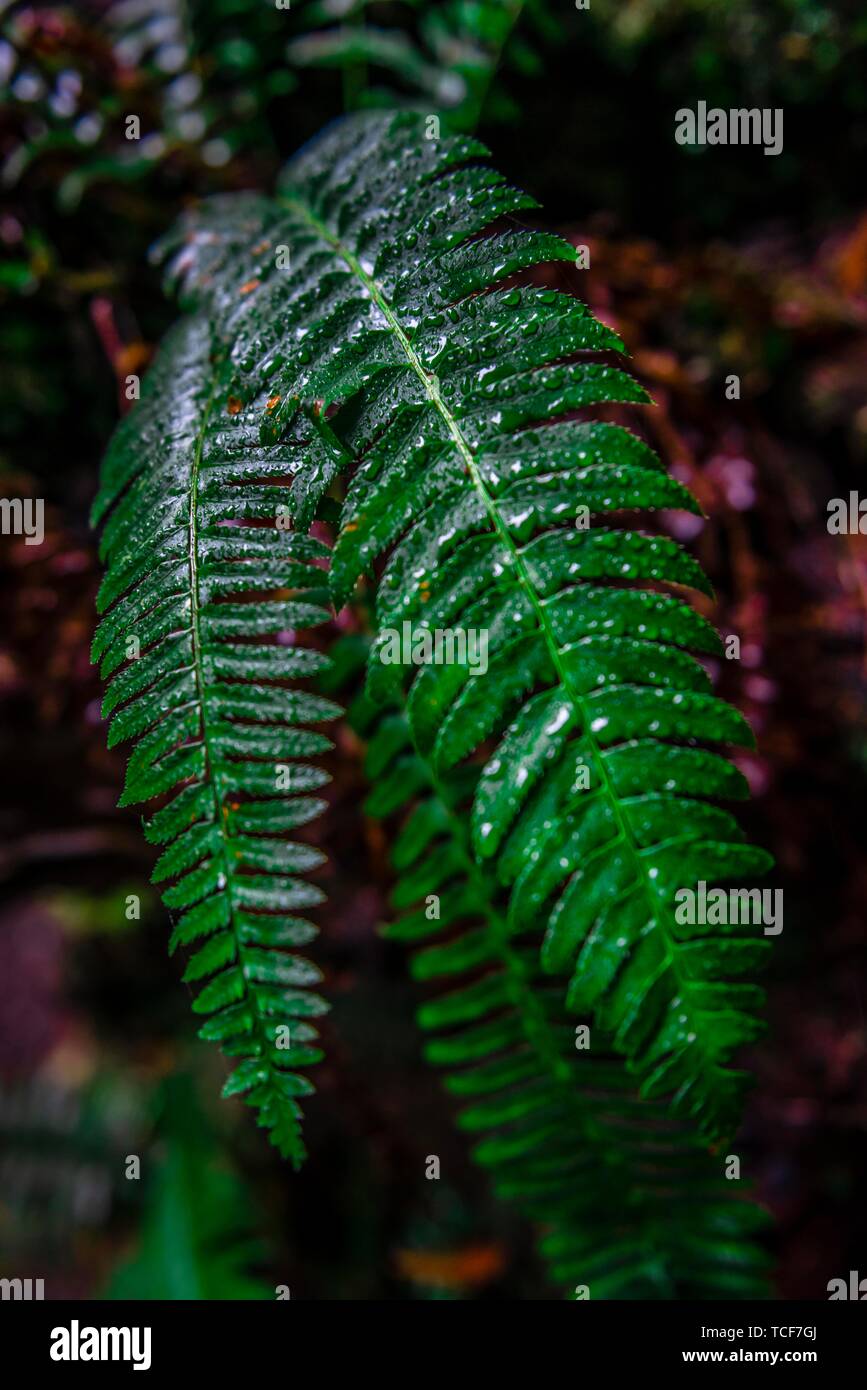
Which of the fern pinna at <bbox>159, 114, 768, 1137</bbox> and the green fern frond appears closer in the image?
the fern pinna at <bbox>159, 114, 768, 1137</bbox>

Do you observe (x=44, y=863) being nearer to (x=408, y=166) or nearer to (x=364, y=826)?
(x=364, y=826)

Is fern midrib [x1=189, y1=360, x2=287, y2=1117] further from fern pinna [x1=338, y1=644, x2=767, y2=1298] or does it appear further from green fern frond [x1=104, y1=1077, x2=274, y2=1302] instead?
green fern frond [x1=104, y1=1077, x2=274, y2=1302]

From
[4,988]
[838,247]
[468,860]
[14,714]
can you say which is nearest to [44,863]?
[14,714]

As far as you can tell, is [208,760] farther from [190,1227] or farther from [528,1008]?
[190,1227]

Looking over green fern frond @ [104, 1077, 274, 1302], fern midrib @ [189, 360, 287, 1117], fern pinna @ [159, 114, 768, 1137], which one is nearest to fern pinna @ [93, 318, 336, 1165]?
fern midrib @ [189, 360, 287, 1117]

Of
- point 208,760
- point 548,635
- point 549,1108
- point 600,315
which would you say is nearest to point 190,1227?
point 549,1108

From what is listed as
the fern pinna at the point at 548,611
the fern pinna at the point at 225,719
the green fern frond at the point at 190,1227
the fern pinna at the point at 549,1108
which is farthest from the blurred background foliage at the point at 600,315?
the fern pinna at the point at 548,611
